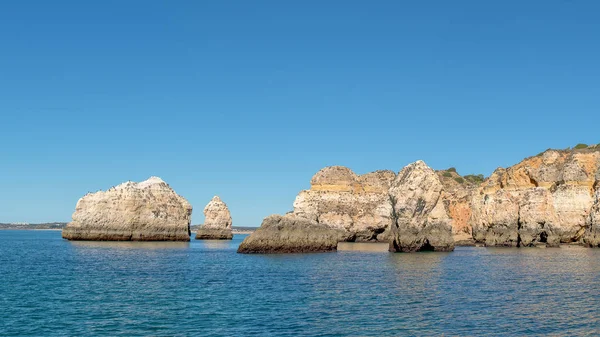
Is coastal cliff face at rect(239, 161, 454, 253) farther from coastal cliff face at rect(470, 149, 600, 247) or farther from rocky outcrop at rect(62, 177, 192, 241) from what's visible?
rocky outcrop at rect(62, 177, 192, 241)

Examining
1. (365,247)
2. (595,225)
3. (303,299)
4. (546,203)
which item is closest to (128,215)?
(365,247)

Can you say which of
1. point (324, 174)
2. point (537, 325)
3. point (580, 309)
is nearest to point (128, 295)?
point (537, 325)

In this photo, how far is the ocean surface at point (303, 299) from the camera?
24859 millimetres

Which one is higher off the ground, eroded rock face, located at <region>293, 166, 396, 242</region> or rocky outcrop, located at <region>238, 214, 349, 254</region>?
eroded rock face, located at <region>293, 166, 396, 242</region>

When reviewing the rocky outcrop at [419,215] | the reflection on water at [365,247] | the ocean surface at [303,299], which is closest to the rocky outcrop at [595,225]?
the rocky outcrop at [419,215]

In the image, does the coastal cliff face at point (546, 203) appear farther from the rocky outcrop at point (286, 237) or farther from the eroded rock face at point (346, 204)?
the rocky outcrop at point (286, 237)

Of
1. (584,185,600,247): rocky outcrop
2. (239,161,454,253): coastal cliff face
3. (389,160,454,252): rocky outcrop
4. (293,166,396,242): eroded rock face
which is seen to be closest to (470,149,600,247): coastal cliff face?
(584,185,600,247): rocky outcrop

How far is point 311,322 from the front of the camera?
25969 millimetres

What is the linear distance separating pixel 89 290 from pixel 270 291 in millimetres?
10759

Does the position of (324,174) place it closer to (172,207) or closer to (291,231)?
(172,207)

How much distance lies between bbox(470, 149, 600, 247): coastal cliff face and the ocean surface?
117ft

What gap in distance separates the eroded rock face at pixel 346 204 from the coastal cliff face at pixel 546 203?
2007 centimetres

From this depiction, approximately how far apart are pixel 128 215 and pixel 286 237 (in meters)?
43.4

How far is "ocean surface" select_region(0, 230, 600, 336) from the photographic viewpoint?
2486cm
